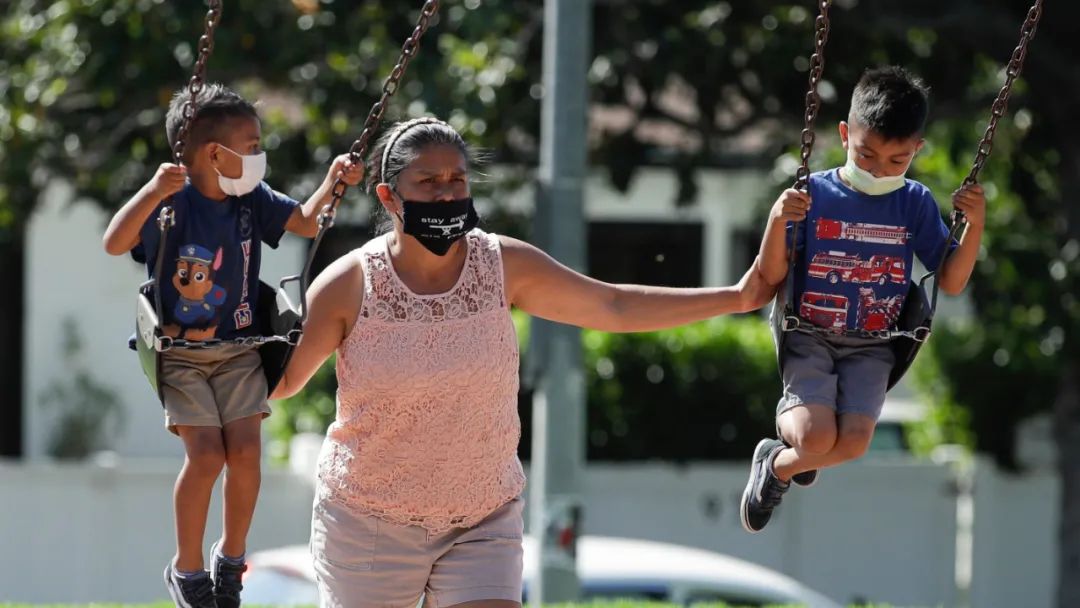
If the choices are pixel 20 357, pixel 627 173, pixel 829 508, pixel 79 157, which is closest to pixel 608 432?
pixel 829 508

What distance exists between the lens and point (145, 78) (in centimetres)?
997

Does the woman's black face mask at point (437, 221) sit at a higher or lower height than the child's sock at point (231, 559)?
higher

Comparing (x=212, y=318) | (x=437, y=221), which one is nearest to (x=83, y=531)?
(x=212, y=318)

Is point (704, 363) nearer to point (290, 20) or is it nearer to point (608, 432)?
point (608, 432)

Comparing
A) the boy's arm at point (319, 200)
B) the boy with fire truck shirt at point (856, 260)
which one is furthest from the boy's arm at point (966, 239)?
the boy's arm at point (319, 200)

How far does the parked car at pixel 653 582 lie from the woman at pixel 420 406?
380 centimetres

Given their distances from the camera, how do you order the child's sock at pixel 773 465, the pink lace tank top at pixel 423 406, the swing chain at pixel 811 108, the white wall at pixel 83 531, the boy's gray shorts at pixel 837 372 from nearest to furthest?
the pink lace tank top at pixel 423 406
the swing chain at pixel 811 108
the boy's gray shorts at pixel 837 372
the child's sock at pixel 773 465
the white wall at pixel 83 531

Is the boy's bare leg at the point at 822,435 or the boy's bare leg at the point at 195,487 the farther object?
the boy's bare leg at the point at 822,435

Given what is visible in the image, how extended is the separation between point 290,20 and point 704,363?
5360 millimetres

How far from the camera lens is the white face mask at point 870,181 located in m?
4.98

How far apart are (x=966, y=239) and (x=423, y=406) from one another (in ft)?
5.30

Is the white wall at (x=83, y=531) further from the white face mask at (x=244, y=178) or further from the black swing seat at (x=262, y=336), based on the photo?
the white face mask at (x=244, y=178)

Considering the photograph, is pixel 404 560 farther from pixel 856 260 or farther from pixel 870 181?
pixel 870 181

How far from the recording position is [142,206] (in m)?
4.67
